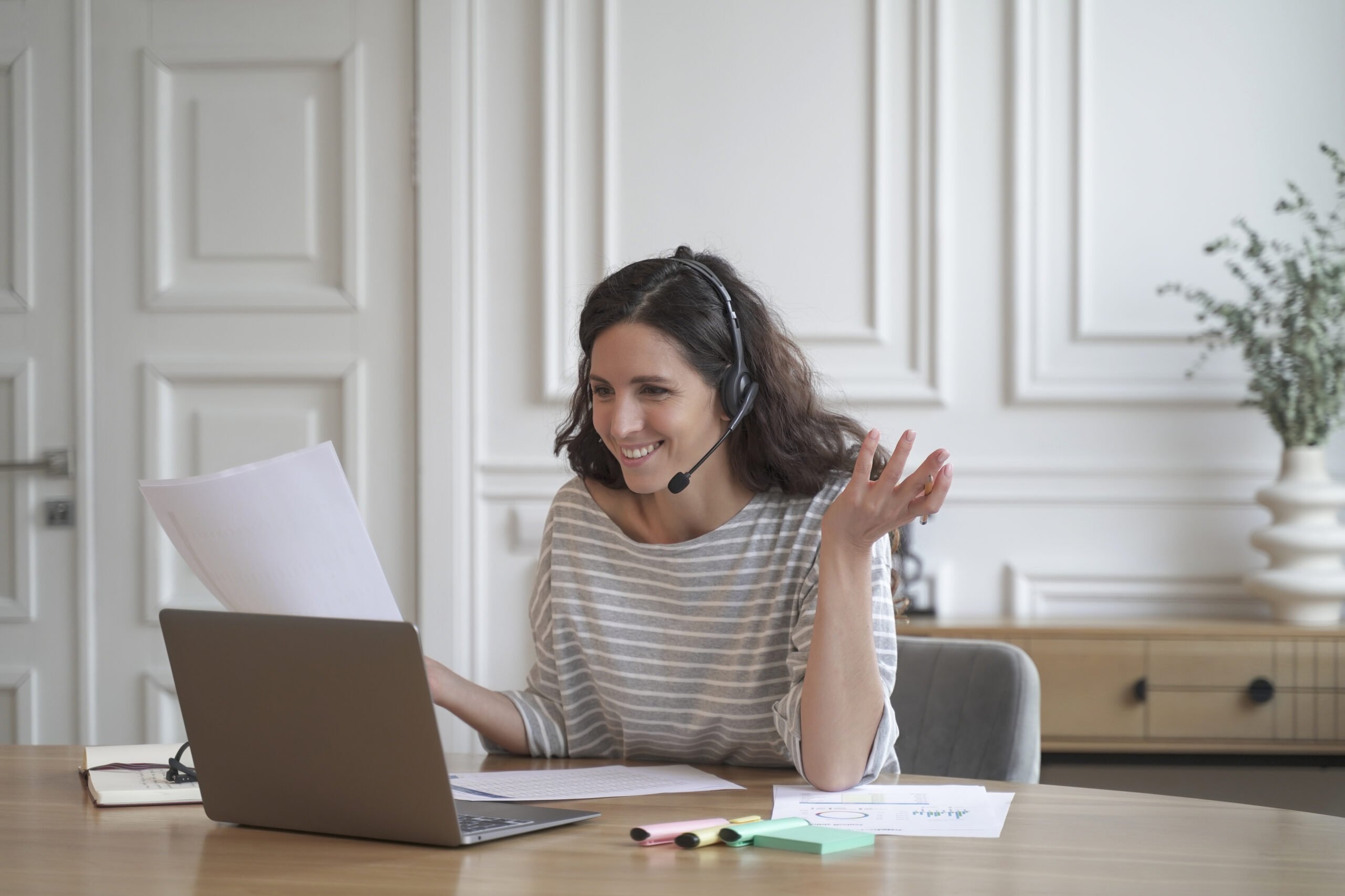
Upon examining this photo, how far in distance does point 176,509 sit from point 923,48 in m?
2.10

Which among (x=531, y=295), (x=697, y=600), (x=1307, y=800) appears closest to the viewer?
(x=697, y=600)

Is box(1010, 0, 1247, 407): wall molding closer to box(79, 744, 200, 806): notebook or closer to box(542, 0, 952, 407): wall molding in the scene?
box(542, 0, 952, 407): wall molding

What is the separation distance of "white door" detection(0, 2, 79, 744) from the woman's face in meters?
1.98

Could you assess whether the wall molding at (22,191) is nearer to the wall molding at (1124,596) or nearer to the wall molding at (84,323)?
the wall molding at (84,323)

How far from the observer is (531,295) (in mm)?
2811

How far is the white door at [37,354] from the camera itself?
2.92 metres

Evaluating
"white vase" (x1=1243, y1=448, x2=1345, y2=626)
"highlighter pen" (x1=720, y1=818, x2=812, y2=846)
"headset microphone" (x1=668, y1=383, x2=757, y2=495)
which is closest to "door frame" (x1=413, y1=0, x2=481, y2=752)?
"headset microphone" (x1=668, y1=383, x2=757, y2=495)

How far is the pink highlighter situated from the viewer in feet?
3.24

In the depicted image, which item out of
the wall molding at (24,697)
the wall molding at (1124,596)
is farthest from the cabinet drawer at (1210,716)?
the wall molding at (24,697)

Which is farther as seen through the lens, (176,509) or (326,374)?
(326,374)

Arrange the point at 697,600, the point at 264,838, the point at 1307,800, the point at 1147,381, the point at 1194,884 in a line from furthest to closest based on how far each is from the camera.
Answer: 1. the point at 1147,381
2. the point at 1307,800
3. the point at 697,600
4. the point at 264,838
5. the point at 1194,884

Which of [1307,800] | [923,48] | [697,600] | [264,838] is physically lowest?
[1307,800]

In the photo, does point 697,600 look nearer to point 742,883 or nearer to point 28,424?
point 742,883

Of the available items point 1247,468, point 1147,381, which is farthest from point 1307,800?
point 1147,381
